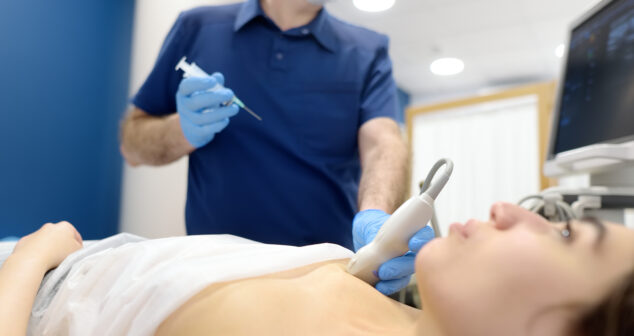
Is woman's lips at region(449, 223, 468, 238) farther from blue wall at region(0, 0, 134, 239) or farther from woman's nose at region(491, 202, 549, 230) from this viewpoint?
blue wall at region(0, 0, 134, 239)

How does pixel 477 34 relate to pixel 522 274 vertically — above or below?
above

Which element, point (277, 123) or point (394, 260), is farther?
point (277, 123)

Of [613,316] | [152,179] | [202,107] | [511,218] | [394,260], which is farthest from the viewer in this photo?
[152,179]

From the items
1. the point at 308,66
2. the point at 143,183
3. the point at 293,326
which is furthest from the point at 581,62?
the point at 143,183

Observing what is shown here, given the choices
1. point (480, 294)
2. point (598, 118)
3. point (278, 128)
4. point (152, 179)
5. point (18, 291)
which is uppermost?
point (598, 118)

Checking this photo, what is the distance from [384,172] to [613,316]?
0.70m

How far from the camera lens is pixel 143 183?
2344 mm

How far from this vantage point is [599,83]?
121cm

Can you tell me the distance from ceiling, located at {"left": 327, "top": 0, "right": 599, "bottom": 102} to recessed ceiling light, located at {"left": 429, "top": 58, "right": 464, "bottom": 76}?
0.07 metres

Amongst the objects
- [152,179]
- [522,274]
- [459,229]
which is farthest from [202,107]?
[152,179]

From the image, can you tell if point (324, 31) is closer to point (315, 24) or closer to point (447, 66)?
point (315, 24)

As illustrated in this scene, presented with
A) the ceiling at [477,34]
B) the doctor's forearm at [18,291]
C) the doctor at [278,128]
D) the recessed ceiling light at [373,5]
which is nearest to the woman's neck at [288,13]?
the doctor at [278,128]

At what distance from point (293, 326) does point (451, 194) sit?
3.19 meters

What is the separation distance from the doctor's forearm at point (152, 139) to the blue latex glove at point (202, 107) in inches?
3.8
